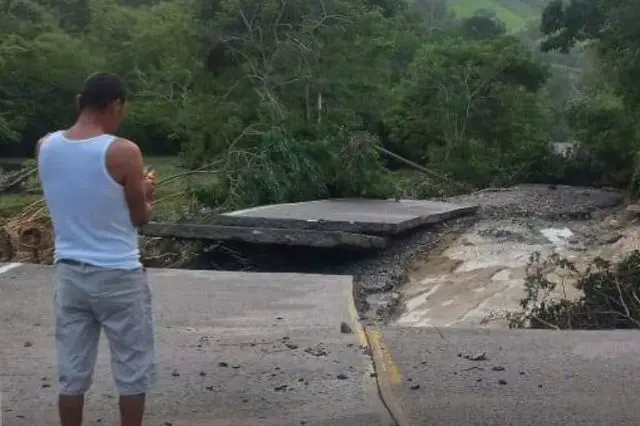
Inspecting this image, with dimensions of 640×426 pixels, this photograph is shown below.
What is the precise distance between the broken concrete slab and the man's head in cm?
931

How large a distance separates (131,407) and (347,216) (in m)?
10.7

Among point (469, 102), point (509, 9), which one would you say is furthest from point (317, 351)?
point (509, 9)

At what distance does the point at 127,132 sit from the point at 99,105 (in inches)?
1689

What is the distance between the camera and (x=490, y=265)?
45.1ft

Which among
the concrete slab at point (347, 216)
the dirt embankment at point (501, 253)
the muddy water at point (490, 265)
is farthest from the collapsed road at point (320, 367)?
the concrete slab at point (347, 216)

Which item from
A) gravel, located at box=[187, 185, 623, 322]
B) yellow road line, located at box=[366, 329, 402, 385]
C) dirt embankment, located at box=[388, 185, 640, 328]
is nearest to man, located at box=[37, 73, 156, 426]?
yellow road line, located at box=[366, 329, 402, 385]

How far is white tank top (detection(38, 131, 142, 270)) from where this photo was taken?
14.3 feet

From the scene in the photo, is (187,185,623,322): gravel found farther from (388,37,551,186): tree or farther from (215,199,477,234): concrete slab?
(388,37,551,186): tree

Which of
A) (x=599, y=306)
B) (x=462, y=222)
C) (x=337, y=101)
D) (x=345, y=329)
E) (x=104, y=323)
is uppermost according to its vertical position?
(x=104, y=323)

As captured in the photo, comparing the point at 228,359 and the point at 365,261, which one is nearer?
the point at 228,359

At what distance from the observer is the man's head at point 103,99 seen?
445 centimetres

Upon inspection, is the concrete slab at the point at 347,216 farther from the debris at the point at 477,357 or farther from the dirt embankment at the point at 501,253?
the debris at the point at 477,357

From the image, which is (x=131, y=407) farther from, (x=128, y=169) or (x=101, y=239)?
(x=128, y=169)

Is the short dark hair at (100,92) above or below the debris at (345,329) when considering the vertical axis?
above
